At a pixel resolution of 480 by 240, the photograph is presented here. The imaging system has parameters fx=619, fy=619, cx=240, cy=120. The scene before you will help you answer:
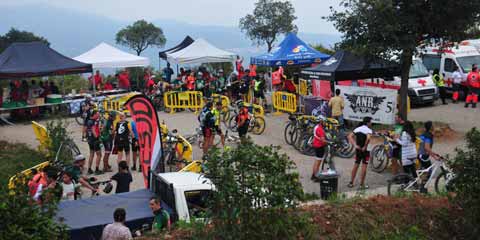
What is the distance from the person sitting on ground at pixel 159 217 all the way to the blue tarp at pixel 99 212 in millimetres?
200

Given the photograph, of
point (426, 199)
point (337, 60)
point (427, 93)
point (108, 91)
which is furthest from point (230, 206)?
point (108, 91)

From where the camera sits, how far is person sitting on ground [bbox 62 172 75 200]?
1072cm

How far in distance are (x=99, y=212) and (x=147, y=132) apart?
12.4ft

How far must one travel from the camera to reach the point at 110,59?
92.9 ft

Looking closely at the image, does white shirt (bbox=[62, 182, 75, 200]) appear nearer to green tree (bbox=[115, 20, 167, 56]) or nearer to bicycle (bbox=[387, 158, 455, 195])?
bicycle (bbox=[387, 158, 455, 195])

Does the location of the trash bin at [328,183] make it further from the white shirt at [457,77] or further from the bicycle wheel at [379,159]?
the white shirt at [457,77]

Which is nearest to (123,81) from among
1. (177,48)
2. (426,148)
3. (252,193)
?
(177,48)

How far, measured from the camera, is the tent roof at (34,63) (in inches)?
944

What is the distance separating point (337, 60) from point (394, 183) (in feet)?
27.8

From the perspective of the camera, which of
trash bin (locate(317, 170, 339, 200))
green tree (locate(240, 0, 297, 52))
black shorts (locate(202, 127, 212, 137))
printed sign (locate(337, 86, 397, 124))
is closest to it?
trash bin (locate(317, 170, 339, 200))

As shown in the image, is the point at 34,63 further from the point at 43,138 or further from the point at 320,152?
the point at 320,152

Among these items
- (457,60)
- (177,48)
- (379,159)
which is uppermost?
(177,48)

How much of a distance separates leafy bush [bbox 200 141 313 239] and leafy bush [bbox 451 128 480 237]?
2.48m

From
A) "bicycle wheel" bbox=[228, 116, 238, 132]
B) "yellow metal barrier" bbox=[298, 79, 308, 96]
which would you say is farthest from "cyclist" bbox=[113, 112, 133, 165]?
"yellow metal barrier" bbox=[298, 79, 308, 96]
